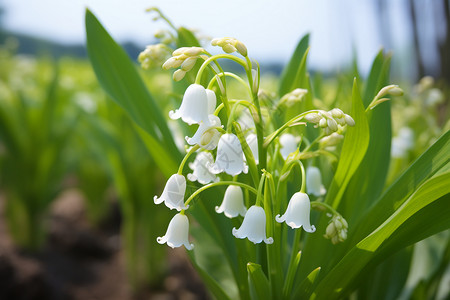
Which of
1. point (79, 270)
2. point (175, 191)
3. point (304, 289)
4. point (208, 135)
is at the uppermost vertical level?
point (208, 135)

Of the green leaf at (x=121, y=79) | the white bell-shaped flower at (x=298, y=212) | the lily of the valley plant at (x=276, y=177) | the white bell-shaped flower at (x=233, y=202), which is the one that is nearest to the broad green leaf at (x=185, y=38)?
the lily of the valley plant at (x=276, y=177)

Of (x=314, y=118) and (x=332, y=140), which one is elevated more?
(x=314, y=118)

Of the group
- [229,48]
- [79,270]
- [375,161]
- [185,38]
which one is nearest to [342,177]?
[375,161]

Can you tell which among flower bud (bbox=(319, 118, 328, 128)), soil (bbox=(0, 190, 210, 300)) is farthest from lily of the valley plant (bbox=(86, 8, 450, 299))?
soil (bbox=(0, 190, 210, 300))

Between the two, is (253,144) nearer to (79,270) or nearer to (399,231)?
(399,231)

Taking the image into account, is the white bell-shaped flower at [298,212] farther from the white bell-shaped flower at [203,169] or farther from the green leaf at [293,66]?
the green leaf at [293,66]
